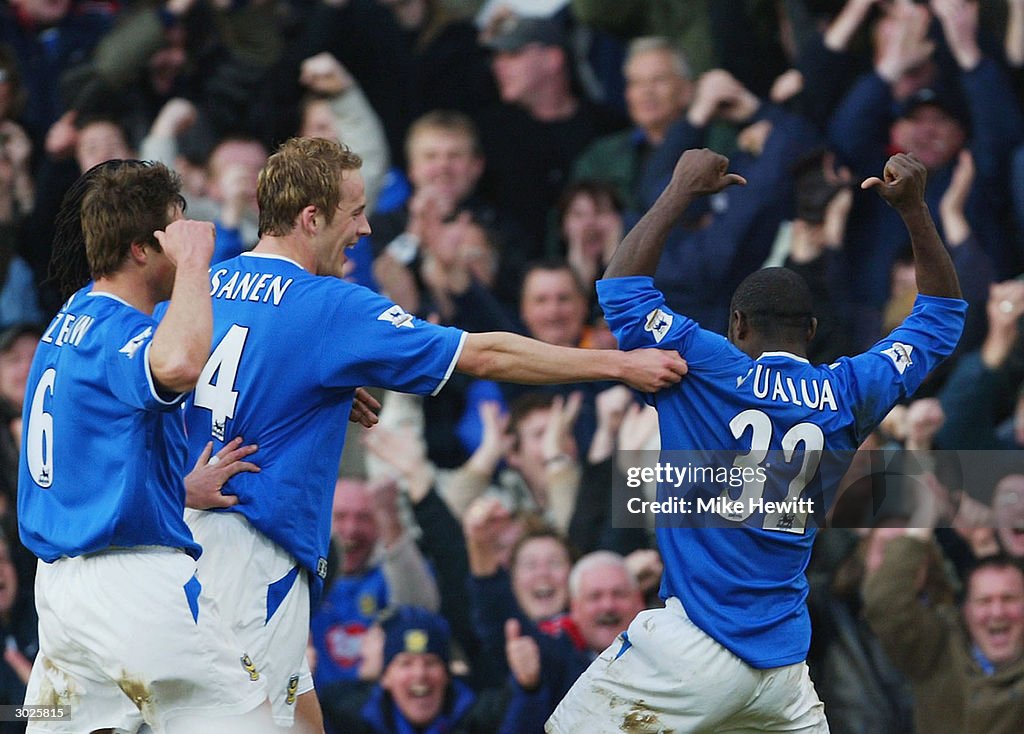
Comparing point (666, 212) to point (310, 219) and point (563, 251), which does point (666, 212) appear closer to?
point (310, 219)

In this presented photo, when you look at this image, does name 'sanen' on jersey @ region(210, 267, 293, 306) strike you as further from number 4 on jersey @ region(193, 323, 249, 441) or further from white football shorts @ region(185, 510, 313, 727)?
white football shorts @ region(185, 510, 313, 727)

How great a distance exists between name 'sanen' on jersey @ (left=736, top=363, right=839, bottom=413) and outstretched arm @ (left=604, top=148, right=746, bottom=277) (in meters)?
0.50

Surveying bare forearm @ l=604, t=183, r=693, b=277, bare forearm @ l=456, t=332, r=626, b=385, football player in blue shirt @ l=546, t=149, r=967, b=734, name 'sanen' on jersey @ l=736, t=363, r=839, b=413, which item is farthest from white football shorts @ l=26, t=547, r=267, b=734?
name 'sanen' on jersey @ l=736, t=363, r=839, b=413

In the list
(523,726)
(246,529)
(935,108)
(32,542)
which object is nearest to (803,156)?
(935,108)

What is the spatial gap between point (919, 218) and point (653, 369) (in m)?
1.15

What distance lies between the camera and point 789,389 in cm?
556

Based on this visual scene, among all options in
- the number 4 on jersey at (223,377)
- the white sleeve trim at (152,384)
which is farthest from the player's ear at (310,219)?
the white sleeve trim at (152,384)

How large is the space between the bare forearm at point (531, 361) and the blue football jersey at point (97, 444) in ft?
3.23

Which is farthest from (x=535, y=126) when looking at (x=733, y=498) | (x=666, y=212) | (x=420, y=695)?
(x=733, y=498)

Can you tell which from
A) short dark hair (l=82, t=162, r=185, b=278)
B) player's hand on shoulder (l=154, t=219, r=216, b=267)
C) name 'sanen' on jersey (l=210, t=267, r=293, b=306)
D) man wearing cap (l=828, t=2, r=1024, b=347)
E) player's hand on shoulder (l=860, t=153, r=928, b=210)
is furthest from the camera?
man wearing cap (l=828, t=2, r=1024, b=347)

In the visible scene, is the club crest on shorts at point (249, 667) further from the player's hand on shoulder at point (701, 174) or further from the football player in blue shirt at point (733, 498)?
the player's hand on shoulder at point (701, 174)

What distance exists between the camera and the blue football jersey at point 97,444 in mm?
4938

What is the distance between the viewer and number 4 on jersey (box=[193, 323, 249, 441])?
5.47m

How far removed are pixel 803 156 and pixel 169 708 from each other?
518cm
